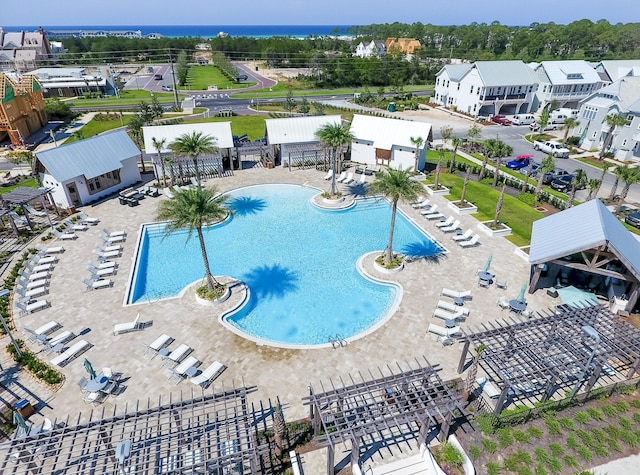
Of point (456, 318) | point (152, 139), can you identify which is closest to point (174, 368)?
point (456, 318)

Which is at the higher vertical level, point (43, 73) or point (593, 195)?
point (43, 73)

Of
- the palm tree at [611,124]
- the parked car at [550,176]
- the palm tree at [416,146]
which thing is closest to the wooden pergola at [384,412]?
the palm tree at [416,146]

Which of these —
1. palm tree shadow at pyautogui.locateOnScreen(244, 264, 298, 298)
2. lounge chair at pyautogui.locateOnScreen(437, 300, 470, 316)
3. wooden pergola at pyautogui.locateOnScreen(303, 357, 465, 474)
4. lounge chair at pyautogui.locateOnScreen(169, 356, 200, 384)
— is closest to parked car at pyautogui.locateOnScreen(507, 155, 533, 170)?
lounge chair at pyautogui.locateOnScreen(437, 300, 470, 316)

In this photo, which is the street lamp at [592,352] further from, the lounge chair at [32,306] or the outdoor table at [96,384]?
the lounge chair at [32,306]

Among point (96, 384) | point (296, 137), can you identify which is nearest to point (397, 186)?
point (96, 384)

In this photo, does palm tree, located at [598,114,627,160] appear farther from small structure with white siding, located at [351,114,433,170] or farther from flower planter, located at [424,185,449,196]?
flower planter, located at [424,185,449,196]

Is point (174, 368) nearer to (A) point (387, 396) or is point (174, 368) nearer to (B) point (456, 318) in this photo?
(A) point (387, 396)

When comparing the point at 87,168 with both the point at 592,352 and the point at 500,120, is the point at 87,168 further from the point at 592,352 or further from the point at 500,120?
the point at 500,120
